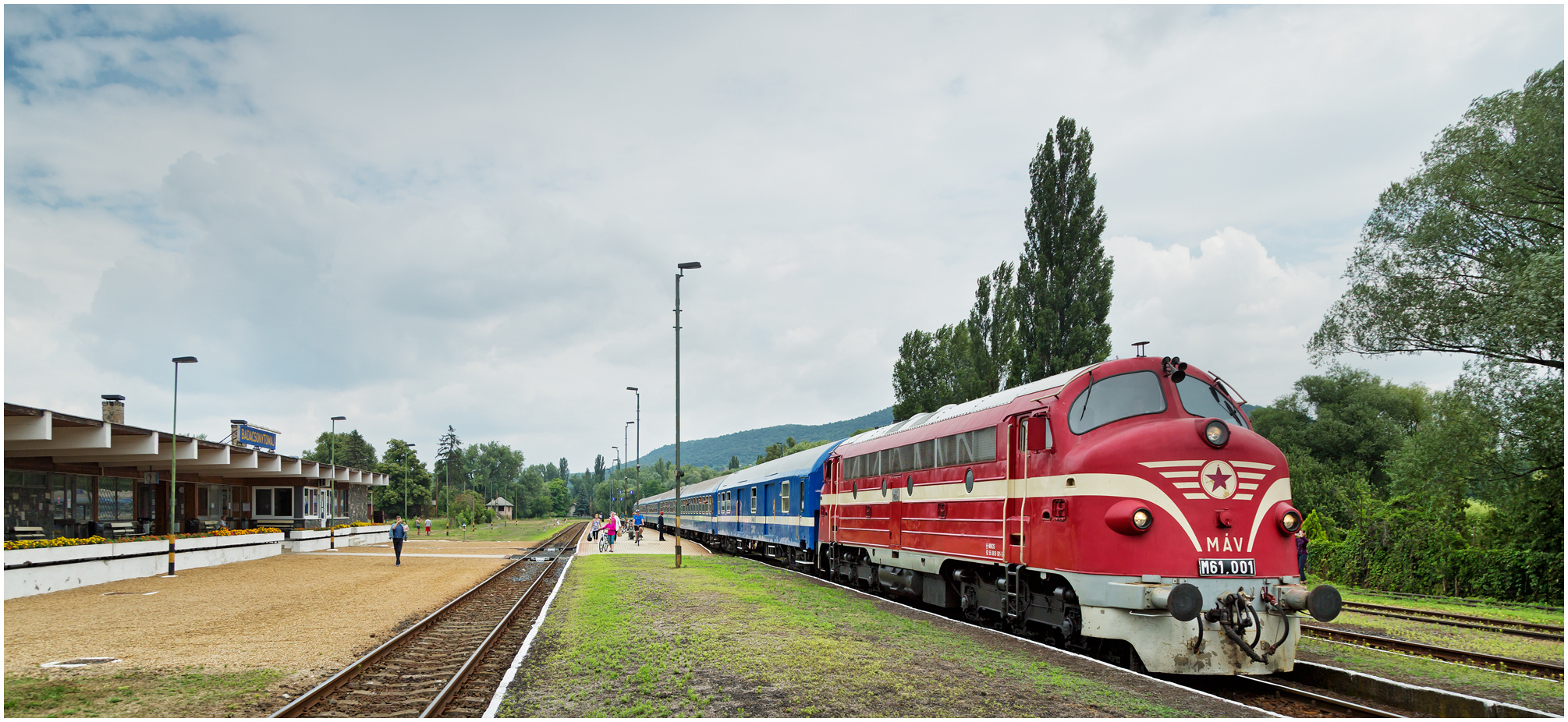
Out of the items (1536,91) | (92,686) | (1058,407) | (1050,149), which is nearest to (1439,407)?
(1536,91)

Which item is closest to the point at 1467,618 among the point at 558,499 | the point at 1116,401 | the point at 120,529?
the point at 1116,401

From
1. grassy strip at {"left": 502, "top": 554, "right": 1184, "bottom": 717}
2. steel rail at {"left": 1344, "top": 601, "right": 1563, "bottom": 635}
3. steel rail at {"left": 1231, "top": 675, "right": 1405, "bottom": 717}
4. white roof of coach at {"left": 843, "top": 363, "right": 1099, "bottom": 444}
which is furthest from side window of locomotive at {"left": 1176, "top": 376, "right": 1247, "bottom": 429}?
steel rail at {"left": 1344, "top": 601, "right": 1563, "bottom": 635}

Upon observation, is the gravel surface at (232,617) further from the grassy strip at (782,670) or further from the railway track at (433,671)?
the grassy strip at (782,670)

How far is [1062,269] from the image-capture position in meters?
38.1

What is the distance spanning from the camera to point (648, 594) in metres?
19.8

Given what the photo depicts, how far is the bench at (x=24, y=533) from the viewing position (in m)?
25.0

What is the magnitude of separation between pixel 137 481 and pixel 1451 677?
40.8 metres

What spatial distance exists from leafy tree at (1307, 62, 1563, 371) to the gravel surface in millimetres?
25581

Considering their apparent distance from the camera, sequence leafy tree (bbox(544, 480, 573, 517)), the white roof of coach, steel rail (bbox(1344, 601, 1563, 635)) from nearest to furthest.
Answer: the white roof of coach, steel rail (bbox(1344, 601, 1563, 635)), leafy tree (bbox(544, 480, 573, 517))

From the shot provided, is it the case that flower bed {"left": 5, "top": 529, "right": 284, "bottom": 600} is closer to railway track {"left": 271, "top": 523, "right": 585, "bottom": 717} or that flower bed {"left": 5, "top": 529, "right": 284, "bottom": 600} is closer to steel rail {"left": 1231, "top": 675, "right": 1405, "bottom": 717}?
railway track {"left": 271, "top": 523, "right": 585, "bottom": 717}

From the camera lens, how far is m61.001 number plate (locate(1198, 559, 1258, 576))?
10.5m

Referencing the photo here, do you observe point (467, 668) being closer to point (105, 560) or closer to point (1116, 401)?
point (1116, 401)

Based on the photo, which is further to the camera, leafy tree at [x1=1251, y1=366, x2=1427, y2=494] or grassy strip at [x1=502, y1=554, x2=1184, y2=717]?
leafy tree at [x1=1251, y1=366, x2=1427, y2=494]

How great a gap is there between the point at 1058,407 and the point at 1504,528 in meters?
21.7
